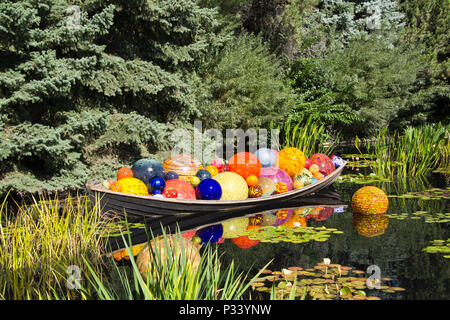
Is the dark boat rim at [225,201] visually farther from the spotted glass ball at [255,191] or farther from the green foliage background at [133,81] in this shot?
the green foliage background at [133,81]

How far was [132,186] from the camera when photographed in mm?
6375

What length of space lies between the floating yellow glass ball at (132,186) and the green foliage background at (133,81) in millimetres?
1086

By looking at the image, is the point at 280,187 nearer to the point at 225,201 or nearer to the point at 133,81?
the point at 225,201

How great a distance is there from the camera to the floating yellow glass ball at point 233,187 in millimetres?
6766

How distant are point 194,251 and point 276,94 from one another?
874 centimetres

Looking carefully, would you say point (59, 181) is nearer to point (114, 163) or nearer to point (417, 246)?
point (114, 163)

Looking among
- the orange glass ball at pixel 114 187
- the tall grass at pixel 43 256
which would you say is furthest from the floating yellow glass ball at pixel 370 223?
the orange glass ball at pixel 114 187

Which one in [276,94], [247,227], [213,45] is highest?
[213,45]

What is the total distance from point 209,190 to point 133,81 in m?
3.38

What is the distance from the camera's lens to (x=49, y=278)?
3.61m

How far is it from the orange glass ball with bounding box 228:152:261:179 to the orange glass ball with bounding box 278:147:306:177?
811 millimetres

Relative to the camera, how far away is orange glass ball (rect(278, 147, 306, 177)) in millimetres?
8133
